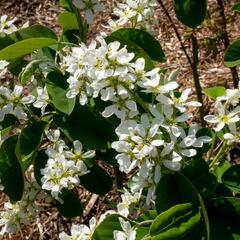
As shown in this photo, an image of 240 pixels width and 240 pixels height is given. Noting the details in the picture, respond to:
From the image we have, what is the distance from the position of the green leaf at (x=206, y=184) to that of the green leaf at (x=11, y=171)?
570mm

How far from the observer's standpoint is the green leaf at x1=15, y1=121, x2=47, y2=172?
1.48 meters

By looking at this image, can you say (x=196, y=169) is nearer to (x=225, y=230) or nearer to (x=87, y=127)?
(x=225, y=230)

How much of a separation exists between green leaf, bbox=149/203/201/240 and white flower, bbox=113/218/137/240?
0.12m

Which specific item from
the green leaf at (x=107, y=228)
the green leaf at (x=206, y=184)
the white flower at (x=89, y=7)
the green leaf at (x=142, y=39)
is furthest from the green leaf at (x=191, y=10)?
the green leaf at (x=107, y=228)

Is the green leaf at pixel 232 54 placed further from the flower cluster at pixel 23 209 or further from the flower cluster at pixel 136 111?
the flower cluster at pixel 23 209

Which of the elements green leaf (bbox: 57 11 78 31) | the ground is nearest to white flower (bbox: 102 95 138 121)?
green leaf (bbox: 57 11 78 31)

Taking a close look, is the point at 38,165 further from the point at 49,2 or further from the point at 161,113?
the point at 49,2

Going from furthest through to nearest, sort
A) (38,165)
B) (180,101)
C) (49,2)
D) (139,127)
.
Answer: (49,2) → (38,165) → (180,101) → (139,127)

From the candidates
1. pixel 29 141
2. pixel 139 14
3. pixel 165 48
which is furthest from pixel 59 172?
pixel 165 48

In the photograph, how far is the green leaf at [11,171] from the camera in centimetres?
165

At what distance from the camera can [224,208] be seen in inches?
52.4

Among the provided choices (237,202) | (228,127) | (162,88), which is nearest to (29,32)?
(162,88)

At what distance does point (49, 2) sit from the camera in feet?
10.8

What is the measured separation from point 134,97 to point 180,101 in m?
0.16
